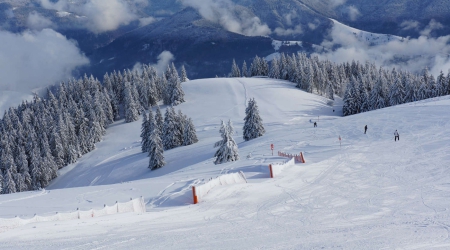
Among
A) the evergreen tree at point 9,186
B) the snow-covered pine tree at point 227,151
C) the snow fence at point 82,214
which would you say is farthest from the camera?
the evergreen tree at point 9,186

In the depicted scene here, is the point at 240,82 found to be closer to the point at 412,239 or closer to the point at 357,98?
the point at 357,98

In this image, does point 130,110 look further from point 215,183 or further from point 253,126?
point 215,183

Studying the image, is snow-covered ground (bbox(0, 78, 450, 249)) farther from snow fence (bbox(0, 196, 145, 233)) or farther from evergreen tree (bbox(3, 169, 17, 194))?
evergreen tree (bbox(3, 169, 17, 194))

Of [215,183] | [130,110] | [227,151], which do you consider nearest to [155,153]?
[227,151]

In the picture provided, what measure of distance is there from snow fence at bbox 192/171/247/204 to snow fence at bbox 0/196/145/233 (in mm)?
2678

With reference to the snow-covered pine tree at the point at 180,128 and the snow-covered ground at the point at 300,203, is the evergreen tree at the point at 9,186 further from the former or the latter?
the snow-covered ground at the point at 300,203

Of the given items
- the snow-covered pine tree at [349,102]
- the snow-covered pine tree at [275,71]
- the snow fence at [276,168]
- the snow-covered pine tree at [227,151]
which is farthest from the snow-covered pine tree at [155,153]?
the snow-covered pine tree at [275,71]

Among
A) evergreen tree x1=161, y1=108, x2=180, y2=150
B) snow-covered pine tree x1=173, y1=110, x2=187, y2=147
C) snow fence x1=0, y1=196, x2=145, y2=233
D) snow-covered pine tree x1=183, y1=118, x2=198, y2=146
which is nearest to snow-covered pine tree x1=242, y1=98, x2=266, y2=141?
snow-covered pine tree x1=183, y1=118, x2=198, y2=146

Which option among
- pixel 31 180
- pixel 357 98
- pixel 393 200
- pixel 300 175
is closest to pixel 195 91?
pixel 357 98

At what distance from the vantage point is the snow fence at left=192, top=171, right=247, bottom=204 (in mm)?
19656

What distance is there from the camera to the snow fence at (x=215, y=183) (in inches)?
774

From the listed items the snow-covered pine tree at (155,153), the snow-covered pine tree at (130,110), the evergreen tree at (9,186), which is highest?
the snow-covered pine tree at (130,110)

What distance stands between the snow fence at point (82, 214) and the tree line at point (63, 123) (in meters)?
57.7

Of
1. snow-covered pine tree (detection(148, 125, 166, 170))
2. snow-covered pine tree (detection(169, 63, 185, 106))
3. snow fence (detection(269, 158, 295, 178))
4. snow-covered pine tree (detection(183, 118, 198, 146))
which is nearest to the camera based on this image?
snow fence (detection(269, 158, 295, 178))
